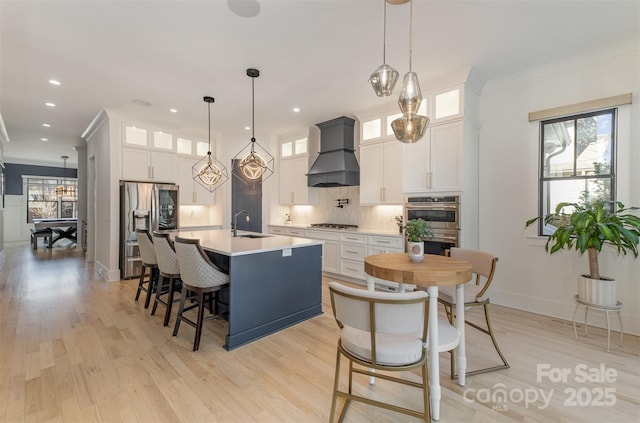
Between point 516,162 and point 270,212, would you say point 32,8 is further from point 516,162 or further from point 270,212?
point 516,162

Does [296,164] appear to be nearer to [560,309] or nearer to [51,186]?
[560,309]


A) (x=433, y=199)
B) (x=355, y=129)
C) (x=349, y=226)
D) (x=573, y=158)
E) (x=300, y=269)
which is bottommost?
(x=300, y=269)

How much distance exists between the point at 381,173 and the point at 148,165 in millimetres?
4230

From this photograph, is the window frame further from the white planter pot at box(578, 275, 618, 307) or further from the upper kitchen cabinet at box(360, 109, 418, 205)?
the white planter pot at box(578, 275, 618, 307)

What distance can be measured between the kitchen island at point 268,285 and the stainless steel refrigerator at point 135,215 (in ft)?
8.05

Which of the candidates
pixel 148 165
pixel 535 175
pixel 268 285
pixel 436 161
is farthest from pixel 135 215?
pixel 535 175

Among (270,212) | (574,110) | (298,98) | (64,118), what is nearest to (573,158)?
(574,110)

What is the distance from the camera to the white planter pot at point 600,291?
260cm

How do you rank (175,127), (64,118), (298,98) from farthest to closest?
(175,127) → (64,118) → (298,98)

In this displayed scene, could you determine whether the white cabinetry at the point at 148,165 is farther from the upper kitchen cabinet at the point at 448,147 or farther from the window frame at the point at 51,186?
the window frame at the point at 51,186

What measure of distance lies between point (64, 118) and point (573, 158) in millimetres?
7754

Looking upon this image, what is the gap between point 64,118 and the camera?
5047 millimetres

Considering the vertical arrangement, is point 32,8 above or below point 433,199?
above

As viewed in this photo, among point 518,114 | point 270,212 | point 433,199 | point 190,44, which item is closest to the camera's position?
point 190,44
